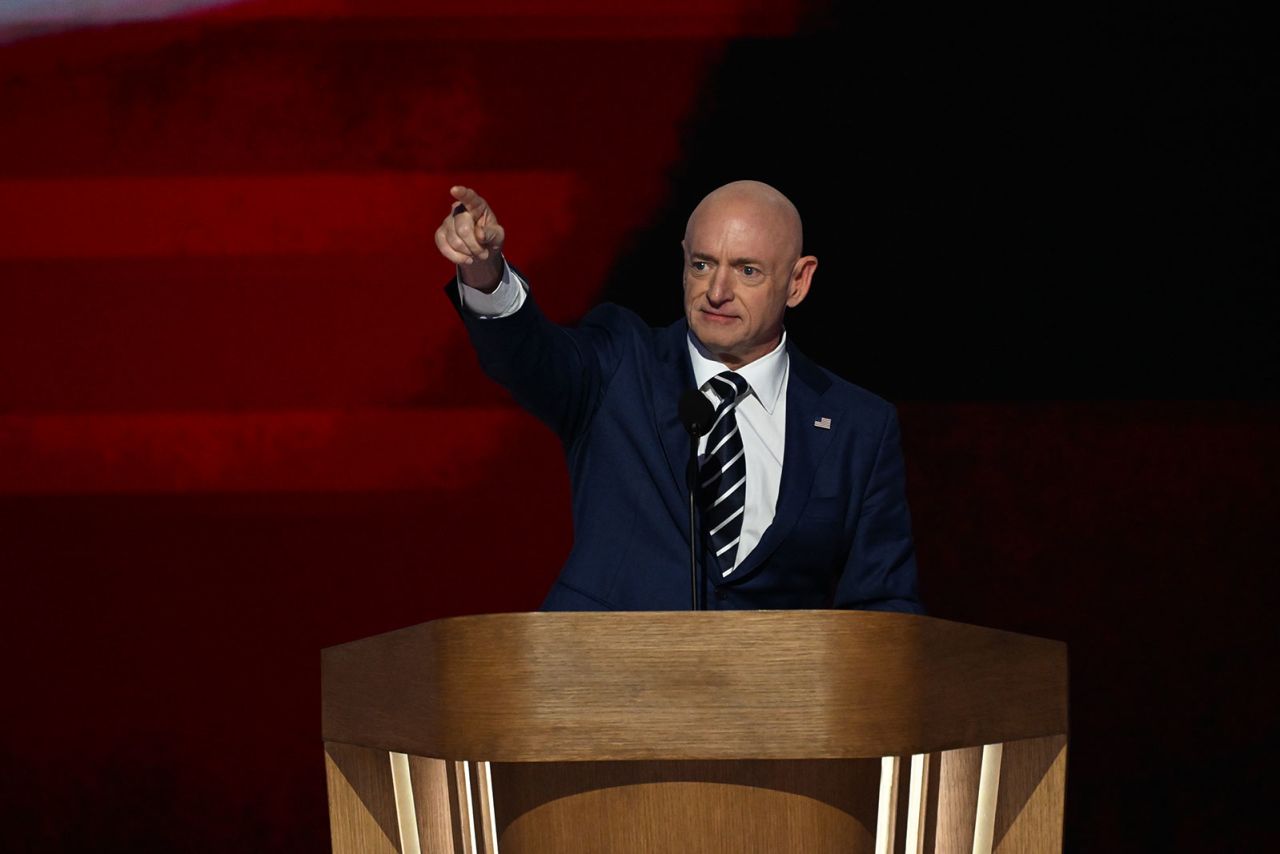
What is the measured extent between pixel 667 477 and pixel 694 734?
2.33ft

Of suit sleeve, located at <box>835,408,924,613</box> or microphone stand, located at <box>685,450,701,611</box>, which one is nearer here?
microphone stand, located at <box>685,450,701,611</box>

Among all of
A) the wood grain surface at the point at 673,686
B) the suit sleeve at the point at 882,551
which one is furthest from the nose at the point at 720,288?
the wood grain surface at the point at 673,686

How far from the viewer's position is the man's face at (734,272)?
7.30 feet

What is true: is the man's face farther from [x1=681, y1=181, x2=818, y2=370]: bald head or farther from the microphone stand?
the microphone stand

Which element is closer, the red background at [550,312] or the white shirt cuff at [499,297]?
the white shirt cuff at [499,297]

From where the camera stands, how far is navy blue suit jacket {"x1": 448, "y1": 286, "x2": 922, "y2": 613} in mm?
2074

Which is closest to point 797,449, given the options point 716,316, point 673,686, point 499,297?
point 716,316

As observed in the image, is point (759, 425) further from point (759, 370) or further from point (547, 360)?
point (547, 360)

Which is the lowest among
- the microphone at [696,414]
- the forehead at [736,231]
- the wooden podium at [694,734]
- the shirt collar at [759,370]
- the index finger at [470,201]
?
the wooden podium at [694,734]

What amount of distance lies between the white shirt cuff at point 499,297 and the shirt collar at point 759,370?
1.02ft

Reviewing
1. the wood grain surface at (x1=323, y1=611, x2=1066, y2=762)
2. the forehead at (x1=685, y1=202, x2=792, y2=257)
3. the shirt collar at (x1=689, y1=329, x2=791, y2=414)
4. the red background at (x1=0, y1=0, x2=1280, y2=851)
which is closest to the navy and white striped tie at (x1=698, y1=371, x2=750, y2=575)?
the shirt collar at (x1=689, y1=329, x2=791, y2=414)

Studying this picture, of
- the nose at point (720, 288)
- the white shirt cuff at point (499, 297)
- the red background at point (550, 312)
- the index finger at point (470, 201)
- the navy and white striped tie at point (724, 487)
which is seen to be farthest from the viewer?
the red background at point (550, 312)

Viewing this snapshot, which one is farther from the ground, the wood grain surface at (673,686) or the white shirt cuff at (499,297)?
the white shirt cuff at (499,297)

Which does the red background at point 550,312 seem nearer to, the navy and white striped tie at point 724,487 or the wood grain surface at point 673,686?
the navy and white striped tie at point 724,487
